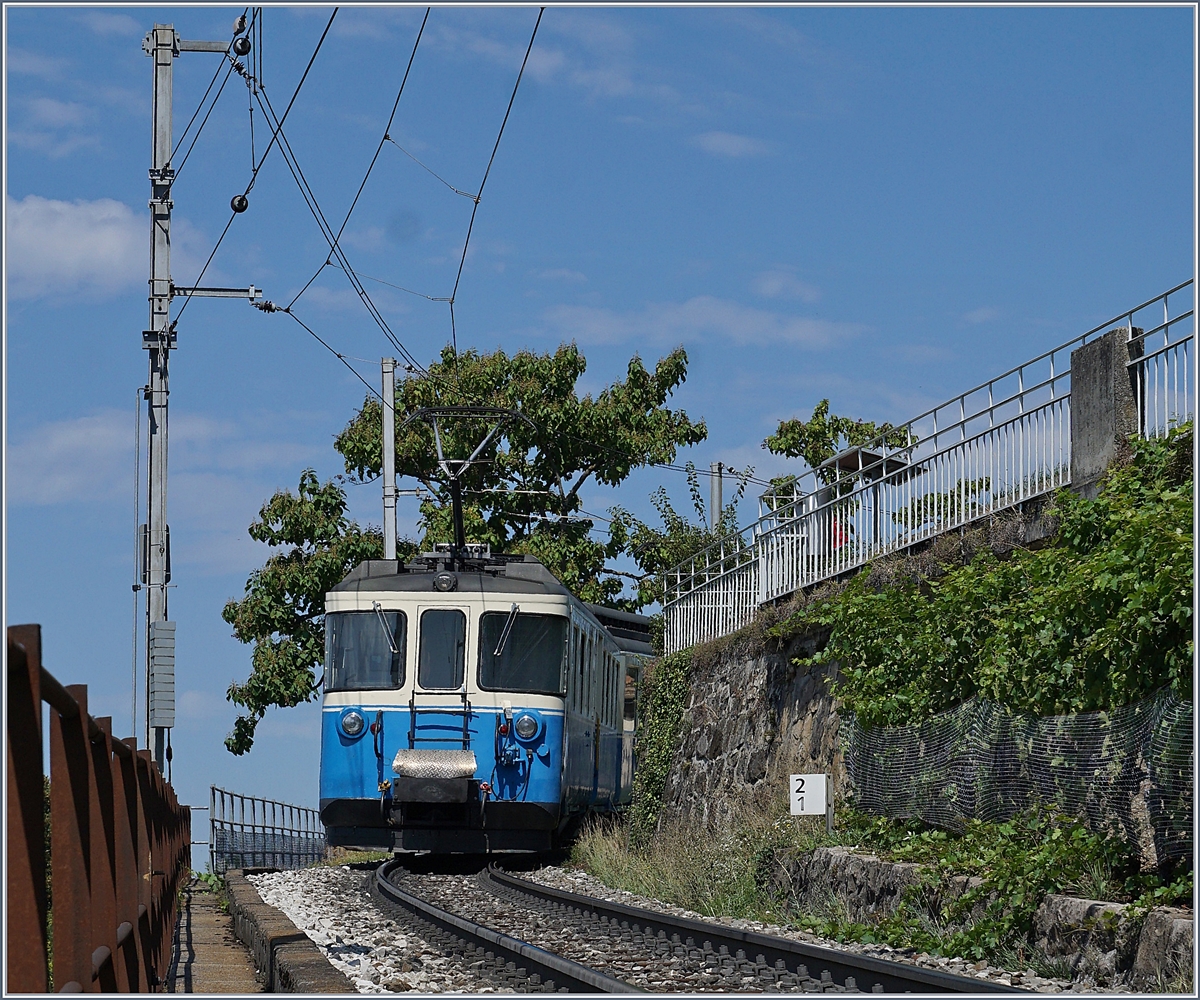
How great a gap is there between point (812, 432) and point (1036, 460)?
19.7 metres

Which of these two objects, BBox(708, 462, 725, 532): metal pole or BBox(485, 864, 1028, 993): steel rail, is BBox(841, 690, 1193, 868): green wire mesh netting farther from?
BBox(708, 462, 725, 532): metal pole

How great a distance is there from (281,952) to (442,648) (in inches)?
374

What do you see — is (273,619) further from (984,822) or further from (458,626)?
(984,822)

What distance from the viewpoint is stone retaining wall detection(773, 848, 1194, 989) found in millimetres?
7500

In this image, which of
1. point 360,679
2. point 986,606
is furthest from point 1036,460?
point 360,679

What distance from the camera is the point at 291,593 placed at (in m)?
31.8

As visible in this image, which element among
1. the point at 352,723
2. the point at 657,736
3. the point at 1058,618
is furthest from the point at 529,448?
the point at 1058,618

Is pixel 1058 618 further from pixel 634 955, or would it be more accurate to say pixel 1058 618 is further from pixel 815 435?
pixel 815 435

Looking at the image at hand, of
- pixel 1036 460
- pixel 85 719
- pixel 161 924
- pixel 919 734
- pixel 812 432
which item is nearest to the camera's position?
pixel 85 719

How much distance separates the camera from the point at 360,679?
57.3 ft

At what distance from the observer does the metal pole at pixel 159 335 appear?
18141mm

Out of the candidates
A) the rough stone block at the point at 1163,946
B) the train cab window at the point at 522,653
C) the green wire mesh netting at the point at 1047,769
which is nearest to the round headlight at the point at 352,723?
the train cab window at the point at 522,653

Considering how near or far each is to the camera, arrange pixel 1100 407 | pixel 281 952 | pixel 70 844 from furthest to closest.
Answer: pixel 1100 407
pixel 281 952
pixel 70 844

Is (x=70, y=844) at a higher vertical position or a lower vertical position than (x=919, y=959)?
higher
